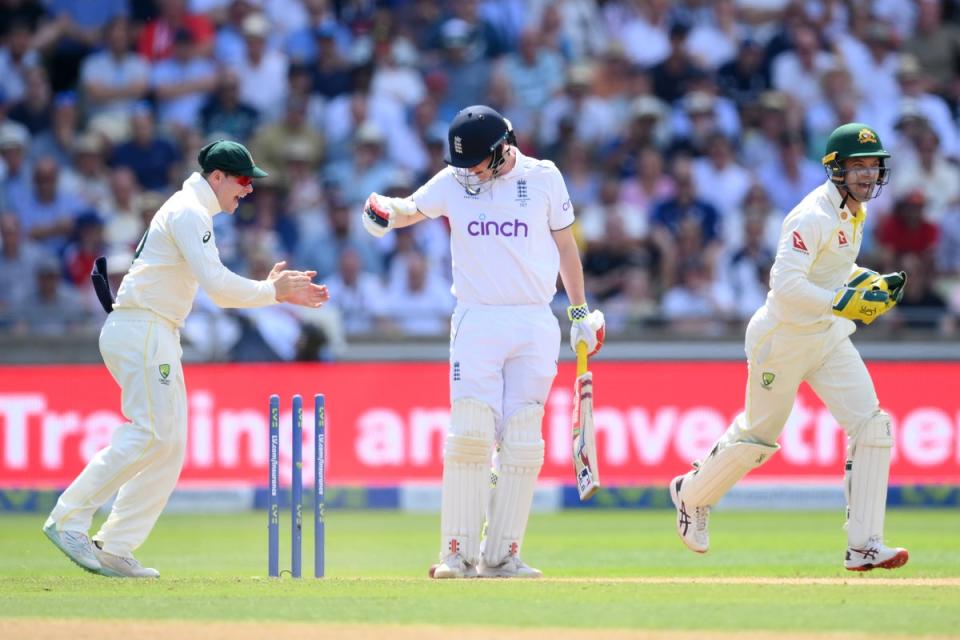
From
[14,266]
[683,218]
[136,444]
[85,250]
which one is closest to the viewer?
[136,444]

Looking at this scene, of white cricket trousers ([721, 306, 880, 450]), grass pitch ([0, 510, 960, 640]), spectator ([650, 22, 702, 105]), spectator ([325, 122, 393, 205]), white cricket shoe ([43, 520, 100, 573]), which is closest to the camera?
grass pitch ([0, 510, 960, 640])

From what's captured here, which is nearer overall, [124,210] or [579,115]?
[124,210]

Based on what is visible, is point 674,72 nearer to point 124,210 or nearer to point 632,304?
point 632,304

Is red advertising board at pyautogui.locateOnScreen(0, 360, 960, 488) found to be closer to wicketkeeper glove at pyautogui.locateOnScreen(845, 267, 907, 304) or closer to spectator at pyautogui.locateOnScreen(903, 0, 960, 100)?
spectator at pyautogui.locateOnScreen(903, 0, 960, 100)

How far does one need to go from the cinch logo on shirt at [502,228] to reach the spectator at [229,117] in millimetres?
8267

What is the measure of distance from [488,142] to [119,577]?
105 inches

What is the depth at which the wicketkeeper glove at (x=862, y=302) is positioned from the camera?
793 cm

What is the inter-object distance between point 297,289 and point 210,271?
1.34ft

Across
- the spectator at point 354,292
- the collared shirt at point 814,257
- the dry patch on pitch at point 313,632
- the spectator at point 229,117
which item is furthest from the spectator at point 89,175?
the dry patch on pitch at point 313,632

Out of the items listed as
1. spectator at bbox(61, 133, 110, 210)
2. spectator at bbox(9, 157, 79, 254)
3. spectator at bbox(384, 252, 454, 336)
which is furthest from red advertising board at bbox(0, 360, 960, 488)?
spectator at bbox(61, 133, 110, 210)

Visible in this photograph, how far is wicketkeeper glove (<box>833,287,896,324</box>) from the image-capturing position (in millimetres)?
7934

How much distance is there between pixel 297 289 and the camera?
7926 millimetres

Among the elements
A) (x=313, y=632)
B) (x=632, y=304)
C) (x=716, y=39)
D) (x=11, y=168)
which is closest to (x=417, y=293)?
(x=632, y=304)

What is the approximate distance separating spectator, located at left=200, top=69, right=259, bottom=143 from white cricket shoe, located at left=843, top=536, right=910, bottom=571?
910 centimetres
